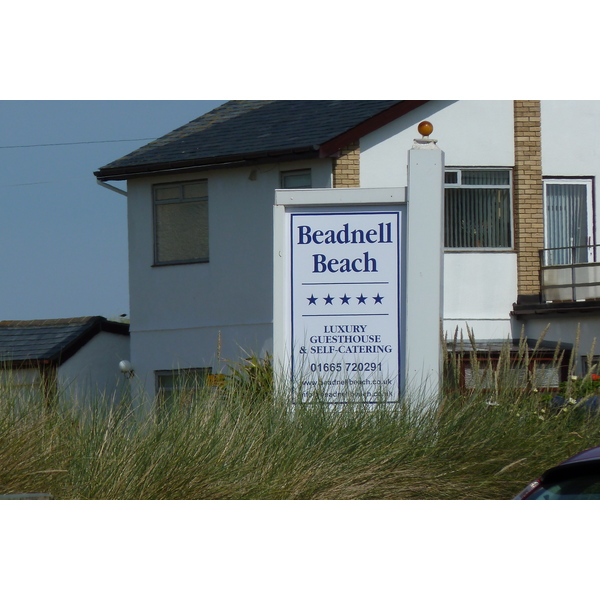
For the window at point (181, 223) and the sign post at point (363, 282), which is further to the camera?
→ the window at point (181, 223)

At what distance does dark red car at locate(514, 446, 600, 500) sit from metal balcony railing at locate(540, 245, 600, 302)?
504 inches

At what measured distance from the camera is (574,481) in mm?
5277

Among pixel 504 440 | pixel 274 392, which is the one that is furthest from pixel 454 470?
pixel 274 392

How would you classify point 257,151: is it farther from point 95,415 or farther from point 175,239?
point 95,415

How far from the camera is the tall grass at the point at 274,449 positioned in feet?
22.9

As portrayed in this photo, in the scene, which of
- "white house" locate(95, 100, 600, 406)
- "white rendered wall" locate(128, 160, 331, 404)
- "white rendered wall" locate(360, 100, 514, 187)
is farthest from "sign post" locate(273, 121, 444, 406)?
"white rendered wall" locate(360, 100, 514, 187)

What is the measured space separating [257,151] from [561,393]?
9.20 meters

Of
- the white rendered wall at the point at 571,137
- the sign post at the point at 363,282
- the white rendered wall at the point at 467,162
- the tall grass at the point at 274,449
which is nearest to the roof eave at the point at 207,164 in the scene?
the white rendered wall at the point at 467,162

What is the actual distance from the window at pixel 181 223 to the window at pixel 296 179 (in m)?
1.72


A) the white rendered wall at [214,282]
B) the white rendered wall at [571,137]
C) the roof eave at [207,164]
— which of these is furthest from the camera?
the white rendered wall at [571,137]

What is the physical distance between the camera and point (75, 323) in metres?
20.5

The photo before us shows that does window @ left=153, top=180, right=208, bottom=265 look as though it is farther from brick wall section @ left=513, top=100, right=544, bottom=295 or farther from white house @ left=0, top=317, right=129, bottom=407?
brick wall section @ left=513, top=100, right=544, bottom=295

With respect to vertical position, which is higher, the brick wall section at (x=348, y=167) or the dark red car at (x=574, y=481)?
the brick wall section at (x=348, y=167)

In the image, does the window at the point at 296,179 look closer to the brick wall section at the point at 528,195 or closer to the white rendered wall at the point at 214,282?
the white rendered wall at the point at 214,282
